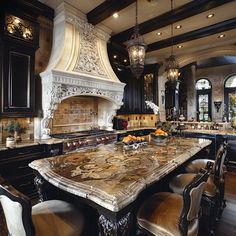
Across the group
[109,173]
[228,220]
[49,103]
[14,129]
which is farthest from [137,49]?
[228,220]

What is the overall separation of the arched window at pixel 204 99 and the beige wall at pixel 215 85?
25 cm

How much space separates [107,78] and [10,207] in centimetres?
349

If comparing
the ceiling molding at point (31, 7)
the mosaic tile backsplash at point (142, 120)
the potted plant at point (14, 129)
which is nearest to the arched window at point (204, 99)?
the mosaic tile backsplash at point (142, 120)

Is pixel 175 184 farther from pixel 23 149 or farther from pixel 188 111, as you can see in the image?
pixel 188 111

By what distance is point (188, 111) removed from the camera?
33.1 feet

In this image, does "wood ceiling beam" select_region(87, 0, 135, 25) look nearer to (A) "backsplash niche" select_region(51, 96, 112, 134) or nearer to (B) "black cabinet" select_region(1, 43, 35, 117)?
(B) "black cabinet" select_region(1, 43, 35, 117)

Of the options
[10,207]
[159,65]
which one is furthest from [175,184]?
[159,65]

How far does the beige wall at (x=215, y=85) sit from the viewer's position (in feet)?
32.2

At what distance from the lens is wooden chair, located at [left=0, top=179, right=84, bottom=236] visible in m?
1.01

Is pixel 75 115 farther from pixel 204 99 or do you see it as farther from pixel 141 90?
pixel 204 99

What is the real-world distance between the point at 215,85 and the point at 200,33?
7191mm

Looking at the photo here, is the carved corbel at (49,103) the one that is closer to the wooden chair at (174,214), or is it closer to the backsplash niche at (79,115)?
the backsplash niche at (79,115)

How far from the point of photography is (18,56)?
3.01 meters

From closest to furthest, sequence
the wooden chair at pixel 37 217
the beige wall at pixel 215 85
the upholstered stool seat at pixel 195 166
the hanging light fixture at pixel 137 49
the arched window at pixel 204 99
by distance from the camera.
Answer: the wooden chair at pixel 37 217 → the hanging light fixture at pixel 137 49 → the upholstered stool seat at pixel 195 166 → the beige wall at pixel 215 85 → the arched window at pixel 204 99
